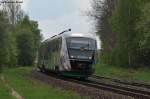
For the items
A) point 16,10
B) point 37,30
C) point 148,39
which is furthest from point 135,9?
point 37,30

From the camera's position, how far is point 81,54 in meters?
40.2

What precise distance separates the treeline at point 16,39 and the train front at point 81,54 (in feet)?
81.3

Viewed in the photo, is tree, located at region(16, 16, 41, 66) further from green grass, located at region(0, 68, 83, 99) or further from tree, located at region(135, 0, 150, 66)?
green grass, located at region(0, 68, 83, 99)

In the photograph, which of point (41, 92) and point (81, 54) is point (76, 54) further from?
point (41, 92)

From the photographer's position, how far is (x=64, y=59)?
40.7m

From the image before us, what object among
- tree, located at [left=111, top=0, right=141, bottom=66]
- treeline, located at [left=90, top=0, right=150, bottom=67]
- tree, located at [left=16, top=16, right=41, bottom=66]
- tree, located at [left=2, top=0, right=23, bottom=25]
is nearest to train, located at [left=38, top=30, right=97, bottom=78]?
treeline, located at [left=90, top=0, right=150, bottom=67]

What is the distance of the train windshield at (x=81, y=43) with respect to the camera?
40.7m

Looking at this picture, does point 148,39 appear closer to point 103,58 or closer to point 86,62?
point 86,62

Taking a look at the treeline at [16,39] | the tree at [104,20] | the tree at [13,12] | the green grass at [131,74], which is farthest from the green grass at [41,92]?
the tree at [13,12]

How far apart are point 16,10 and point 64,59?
86.4 m

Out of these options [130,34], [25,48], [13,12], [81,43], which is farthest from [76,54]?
[13,12]

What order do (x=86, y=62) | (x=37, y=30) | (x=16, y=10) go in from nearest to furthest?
(x=86, y=62) → (x=16, y=10) → (x=37, y=30)

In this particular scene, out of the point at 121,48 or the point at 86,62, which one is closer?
the point at 86,62

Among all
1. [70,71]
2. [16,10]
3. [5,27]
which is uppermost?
[16,10]
